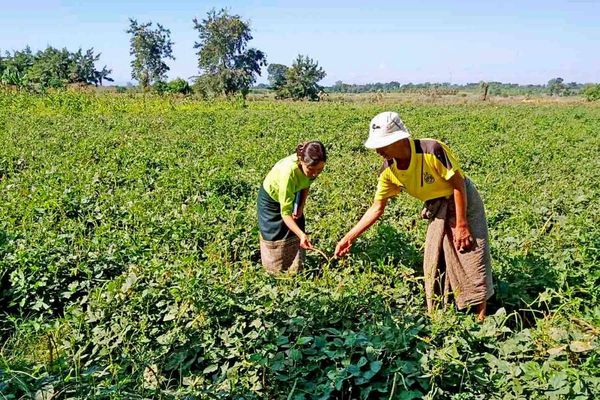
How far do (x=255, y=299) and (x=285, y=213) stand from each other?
932 millimetres

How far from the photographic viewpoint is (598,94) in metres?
40.2

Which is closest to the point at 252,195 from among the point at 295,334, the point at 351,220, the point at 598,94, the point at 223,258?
the point at 351,220

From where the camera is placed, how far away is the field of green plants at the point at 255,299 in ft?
8.96

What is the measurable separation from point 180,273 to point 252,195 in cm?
299

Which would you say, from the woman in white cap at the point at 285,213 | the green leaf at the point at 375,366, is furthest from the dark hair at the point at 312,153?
the green leaf at the point at 375,366

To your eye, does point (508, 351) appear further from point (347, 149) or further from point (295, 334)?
point (347, 149)

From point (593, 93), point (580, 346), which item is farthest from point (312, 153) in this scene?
point (593, 93)

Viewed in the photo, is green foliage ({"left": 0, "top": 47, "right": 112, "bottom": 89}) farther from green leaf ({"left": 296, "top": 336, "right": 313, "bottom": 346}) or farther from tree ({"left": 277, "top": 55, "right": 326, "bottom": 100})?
green leaf ({"left": 296, "top": 336, "right": 313, "bottom": 346})

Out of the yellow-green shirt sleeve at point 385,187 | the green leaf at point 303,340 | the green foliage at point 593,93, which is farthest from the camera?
the green foliage at point 593,93

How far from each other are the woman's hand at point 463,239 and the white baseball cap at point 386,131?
81 cm

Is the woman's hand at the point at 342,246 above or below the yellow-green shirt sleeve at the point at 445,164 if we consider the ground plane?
below

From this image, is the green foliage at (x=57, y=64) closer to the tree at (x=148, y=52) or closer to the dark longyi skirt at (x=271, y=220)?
the tree at (x=148, y=52)

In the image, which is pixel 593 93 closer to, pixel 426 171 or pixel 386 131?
pixel 426 171

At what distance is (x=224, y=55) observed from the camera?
4988cm
